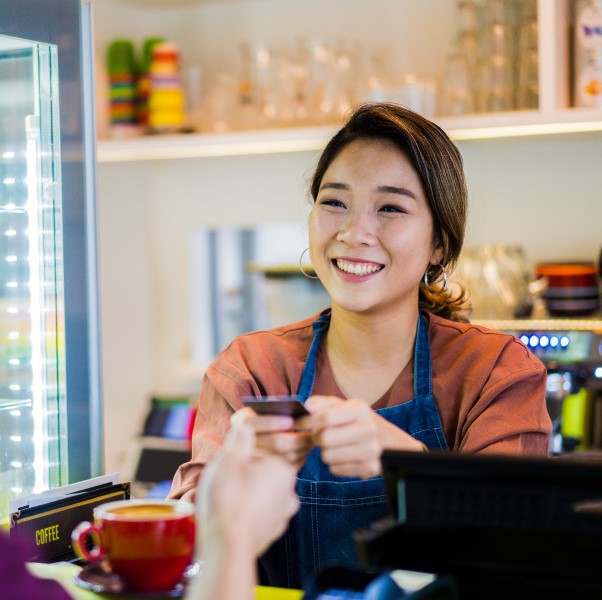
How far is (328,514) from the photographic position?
1585mm

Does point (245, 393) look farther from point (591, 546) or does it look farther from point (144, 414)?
point (144, 414)

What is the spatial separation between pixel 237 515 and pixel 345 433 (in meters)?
0.33

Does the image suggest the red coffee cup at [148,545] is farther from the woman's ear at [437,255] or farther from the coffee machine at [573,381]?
the coffee machine at [573,381]

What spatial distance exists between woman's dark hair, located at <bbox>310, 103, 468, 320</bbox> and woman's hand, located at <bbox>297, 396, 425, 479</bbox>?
1.90ft

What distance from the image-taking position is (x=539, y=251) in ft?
9.50

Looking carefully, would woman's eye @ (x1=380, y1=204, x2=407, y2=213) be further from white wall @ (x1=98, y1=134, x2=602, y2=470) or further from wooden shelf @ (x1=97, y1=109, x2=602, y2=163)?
white wall @ (x1=98, y1=134, x2=602, y2=470)

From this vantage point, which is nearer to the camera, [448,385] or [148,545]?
[148,545]

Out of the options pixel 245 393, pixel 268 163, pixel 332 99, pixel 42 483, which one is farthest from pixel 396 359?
pixel 268 163

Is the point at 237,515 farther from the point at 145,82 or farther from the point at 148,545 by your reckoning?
the point at 145,82

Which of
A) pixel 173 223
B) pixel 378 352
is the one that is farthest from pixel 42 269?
pixel 173 223

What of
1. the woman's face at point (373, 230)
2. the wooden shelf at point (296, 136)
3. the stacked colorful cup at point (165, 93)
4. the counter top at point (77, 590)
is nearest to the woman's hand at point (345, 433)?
the counter top at point (77, 590)

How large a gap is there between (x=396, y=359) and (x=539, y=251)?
1.30 metres

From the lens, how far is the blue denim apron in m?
1.58

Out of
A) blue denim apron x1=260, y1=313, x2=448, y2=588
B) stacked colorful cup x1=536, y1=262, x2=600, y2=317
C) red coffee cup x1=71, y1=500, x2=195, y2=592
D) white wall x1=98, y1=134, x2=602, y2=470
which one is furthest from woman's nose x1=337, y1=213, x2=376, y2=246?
white wall x1=98, y1=134, x2=602, y2=470
